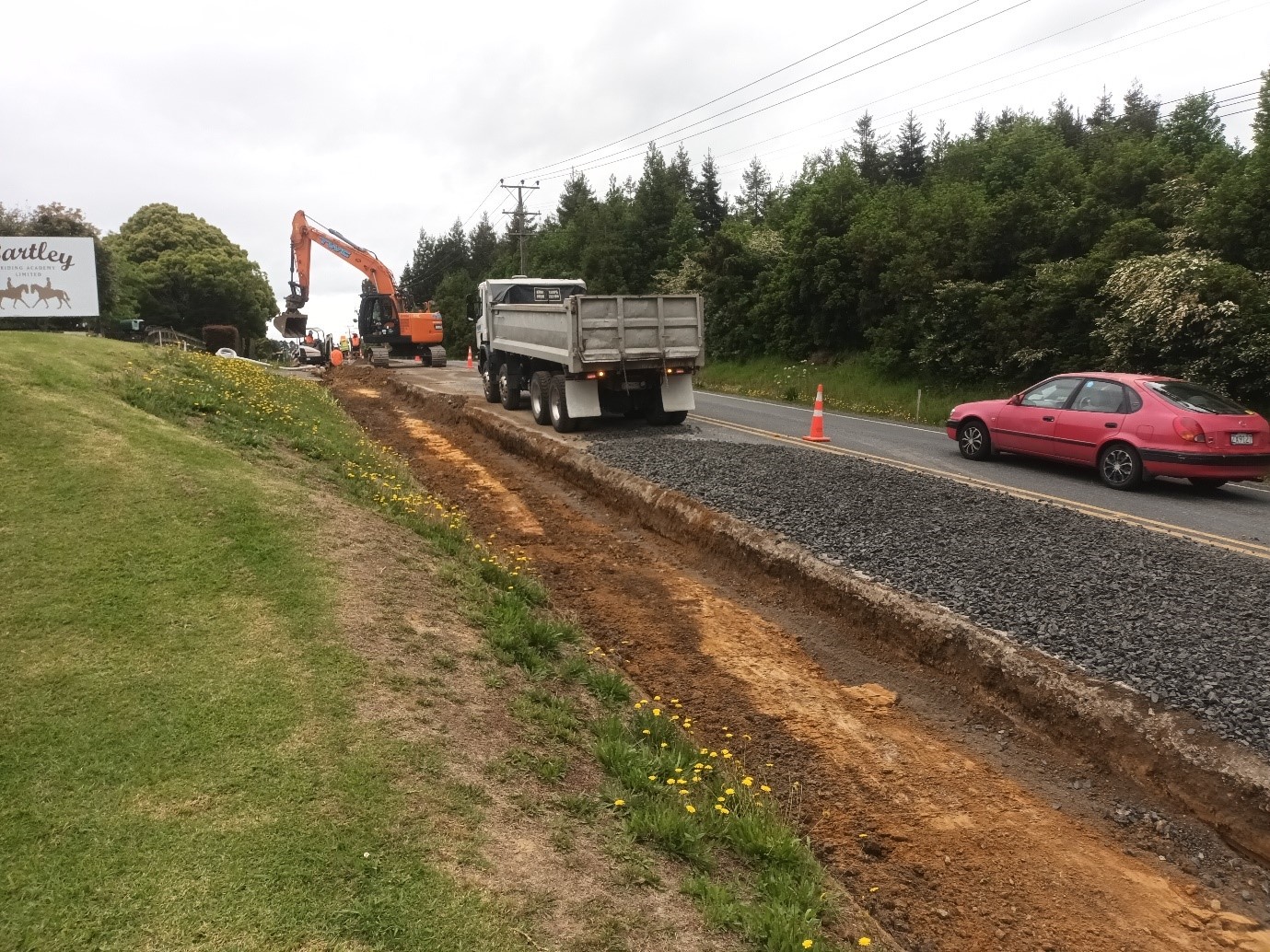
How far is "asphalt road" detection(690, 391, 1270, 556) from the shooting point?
8727mm

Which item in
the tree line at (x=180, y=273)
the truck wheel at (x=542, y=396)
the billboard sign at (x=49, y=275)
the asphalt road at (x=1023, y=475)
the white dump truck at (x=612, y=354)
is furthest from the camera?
the tree line at (x=180, y=273)

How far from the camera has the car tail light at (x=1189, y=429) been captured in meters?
9.96

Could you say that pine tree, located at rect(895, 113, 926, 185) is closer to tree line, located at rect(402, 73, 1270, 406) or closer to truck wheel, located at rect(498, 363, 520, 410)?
tree line, located at rect(402, 73, 1270, 406)

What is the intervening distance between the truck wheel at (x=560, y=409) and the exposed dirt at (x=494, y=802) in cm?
910

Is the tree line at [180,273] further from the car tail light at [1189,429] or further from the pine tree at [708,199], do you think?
the car tail light at [1189,429]

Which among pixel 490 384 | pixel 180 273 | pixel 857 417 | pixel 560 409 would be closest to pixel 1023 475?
pixel 560 409

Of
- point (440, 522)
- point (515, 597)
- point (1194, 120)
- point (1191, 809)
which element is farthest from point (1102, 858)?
point (1194, 120)

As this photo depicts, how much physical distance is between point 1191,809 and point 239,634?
4.78 m

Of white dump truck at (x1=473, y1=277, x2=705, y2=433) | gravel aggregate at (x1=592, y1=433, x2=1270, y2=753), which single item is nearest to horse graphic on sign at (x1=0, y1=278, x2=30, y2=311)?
white dump truck at (x1=473, y1=277, x2=705, y2=433)

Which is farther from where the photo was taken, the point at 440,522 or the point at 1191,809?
the point at 440,522

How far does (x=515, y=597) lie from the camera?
6.08 meters

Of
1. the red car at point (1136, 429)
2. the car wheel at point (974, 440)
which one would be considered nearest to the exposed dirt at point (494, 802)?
the red car at point (1136, 429)

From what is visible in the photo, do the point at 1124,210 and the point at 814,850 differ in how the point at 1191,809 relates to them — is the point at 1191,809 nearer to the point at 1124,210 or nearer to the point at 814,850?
the point at 814,850

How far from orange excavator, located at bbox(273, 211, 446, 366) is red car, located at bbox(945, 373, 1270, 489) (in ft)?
75.4
